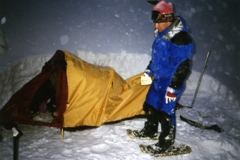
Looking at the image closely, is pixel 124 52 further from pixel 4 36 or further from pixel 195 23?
pixel 4 36

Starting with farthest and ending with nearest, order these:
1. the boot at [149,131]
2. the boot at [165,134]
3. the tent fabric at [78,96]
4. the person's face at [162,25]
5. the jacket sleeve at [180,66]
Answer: the boot at [149,131] < the tent fabric at [78,96] < the boot at [165,134] < the person's face at [162,25] < the jacket sleeve at [180,66]

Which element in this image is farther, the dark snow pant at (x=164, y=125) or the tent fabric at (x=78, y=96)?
the tent fabric at (x=78, y=96)

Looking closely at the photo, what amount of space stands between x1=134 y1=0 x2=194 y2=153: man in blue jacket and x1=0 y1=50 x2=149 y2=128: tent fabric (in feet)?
2.30

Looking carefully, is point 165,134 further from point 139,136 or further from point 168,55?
point 168,55

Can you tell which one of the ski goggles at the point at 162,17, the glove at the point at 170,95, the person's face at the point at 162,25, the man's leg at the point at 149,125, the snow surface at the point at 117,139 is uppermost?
the ski goggles at the point at 162,17

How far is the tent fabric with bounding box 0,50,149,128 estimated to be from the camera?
2584 mm

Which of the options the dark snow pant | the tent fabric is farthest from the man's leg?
the tent fabric

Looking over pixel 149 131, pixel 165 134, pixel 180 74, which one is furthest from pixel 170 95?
pixel 149 131

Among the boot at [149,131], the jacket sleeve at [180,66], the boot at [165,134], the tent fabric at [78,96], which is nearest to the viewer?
the jacket sleeve at [180,66]

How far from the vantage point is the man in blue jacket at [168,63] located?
204 centimetres

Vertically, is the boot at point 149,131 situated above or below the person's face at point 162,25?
below

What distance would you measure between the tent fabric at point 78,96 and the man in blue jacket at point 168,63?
70cm

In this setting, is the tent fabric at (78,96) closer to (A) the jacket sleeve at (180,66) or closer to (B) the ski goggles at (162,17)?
(A) the jacket sleeve at (180,66)

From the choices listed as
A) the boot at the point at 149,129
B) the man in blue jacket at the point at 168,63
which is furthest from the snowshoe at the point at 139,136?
the man in blue jacket at the point at 168,63
